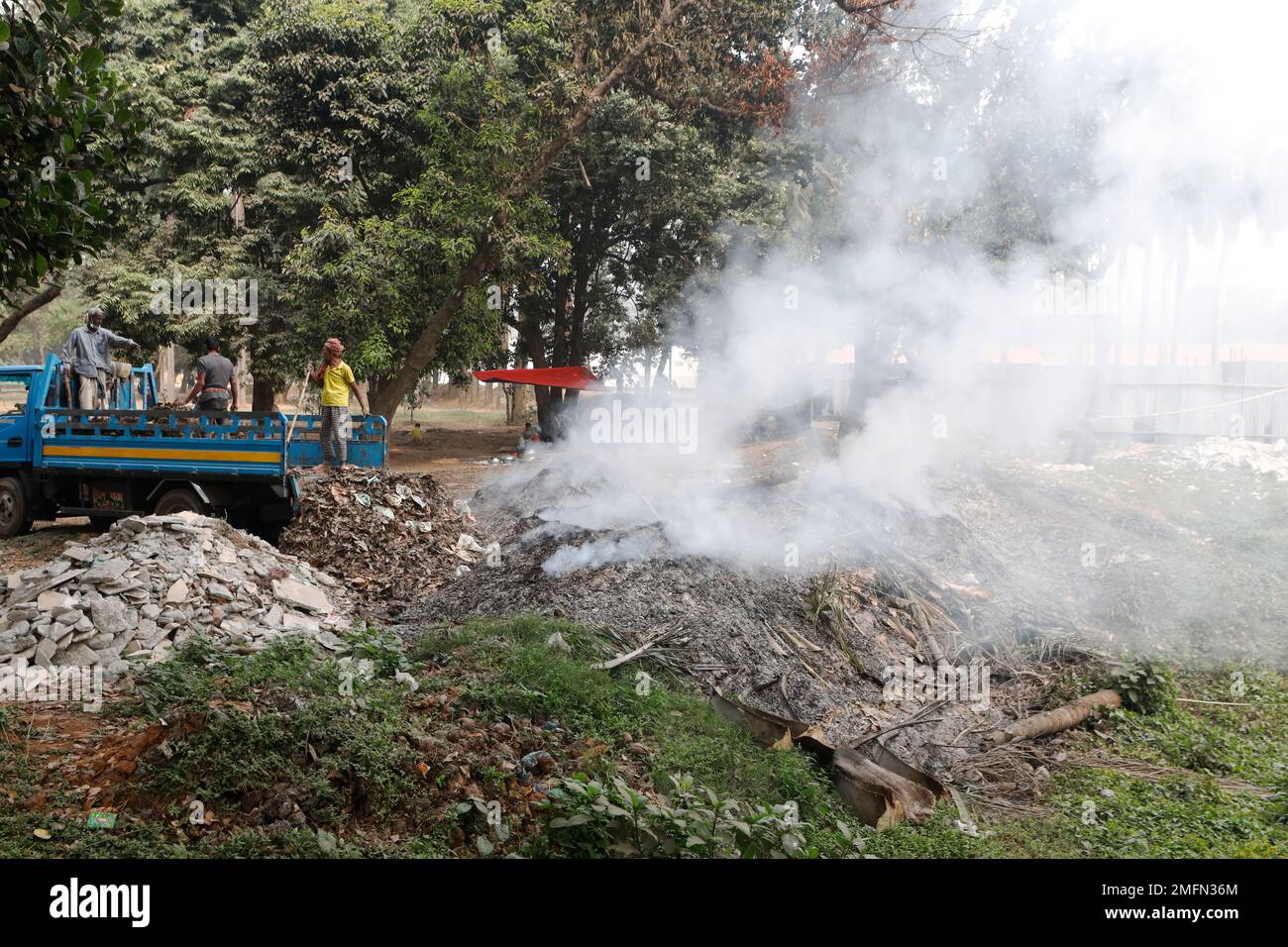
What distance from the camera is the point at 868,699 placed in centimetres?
712

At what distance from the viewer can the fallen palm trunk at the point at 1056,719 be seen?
6.67 m

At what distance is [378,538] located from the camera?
9.68m

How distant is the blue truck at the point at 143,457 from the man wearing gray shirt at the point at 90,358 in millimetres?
161

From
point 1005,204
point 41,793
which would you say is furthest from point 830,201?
point 41,793

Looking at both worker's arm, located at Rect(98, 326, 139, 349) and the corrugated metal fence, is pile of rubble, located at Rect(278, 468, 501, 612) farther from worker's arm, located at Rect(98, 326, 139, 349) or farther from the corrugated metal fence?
the corrugated metal fence

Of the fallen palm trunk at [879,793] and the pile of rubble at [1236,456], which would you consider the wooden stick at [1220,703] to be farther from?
the pile of rubble at [1236,456]

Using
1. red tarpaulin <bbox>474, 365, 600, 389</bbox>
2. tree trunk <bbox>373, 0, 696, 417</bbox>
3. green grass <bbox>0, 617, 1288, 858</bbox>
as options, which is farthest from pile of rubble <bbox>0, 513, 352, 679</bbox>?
red tarpaulin <bbox>474, 365, 600, 389</bbox>

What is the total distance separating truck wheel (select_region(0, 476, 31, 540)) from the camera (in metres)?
10.4

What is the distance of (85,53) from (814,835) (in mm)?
5213

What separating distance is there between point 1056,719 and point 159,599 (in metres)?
6.75

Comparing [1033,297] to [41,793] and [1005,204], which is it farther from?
[41,793]

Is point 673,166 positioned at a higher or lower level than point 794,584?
higher

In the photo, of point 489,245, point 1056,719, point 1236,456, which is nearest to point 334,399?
point 489,245

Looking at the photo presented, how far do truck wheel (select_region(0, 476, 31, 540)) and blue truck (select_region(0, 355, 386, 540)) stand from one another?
0.04 feet
